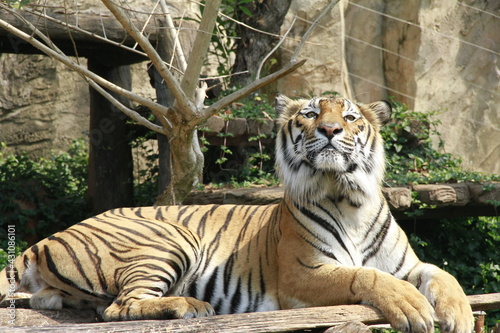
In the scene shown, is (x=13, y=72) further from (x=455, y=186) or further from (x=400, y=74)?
(x=455, y=186)

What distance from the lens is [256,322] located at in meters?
2.95

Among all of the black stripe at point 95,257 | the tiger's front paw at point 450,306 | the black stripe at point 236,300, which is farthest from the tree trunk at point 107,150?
the tiger's front paw at point 450,306

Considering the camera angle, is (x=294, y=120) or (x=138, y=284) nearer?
(x=138, y=284)

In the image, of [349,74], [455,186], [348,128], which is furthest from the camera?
[349,74]

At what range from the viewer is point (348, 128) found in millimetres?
3674

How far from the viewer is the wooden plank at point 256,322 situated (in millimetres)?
2787

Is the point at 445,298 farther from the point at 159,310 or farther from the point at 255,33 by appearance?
the point at 255,33

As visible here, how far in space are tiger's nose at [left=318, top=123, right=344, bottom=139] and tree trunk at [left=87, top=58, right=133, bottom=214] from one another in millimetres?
4617

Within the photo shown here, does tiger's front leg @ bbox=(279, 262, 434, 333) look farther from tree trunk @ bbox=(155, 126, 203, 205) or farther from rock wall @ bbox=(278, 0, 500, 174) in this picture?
rock wall @ bbox=(278, 0, 500, 174)

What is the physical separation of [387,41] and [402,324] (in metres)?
7.92

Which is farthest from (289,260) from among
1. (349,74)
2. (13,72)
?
(13,72)

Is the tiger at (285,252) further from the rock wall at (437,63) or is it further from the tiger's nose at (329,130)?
the rock wall at (437,63)

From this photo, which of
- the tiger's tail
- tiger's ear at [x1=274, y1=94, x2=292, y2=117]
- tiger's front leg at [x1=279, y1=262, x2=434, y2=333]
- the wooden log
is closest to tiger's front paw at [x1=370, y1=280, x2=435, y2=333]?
tiger's front leg at [x1=279, y1=262, x2=434, y2=333]

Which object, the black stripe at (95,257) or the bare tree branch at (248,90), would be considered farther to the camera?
the bare tree branch at (248,90)
